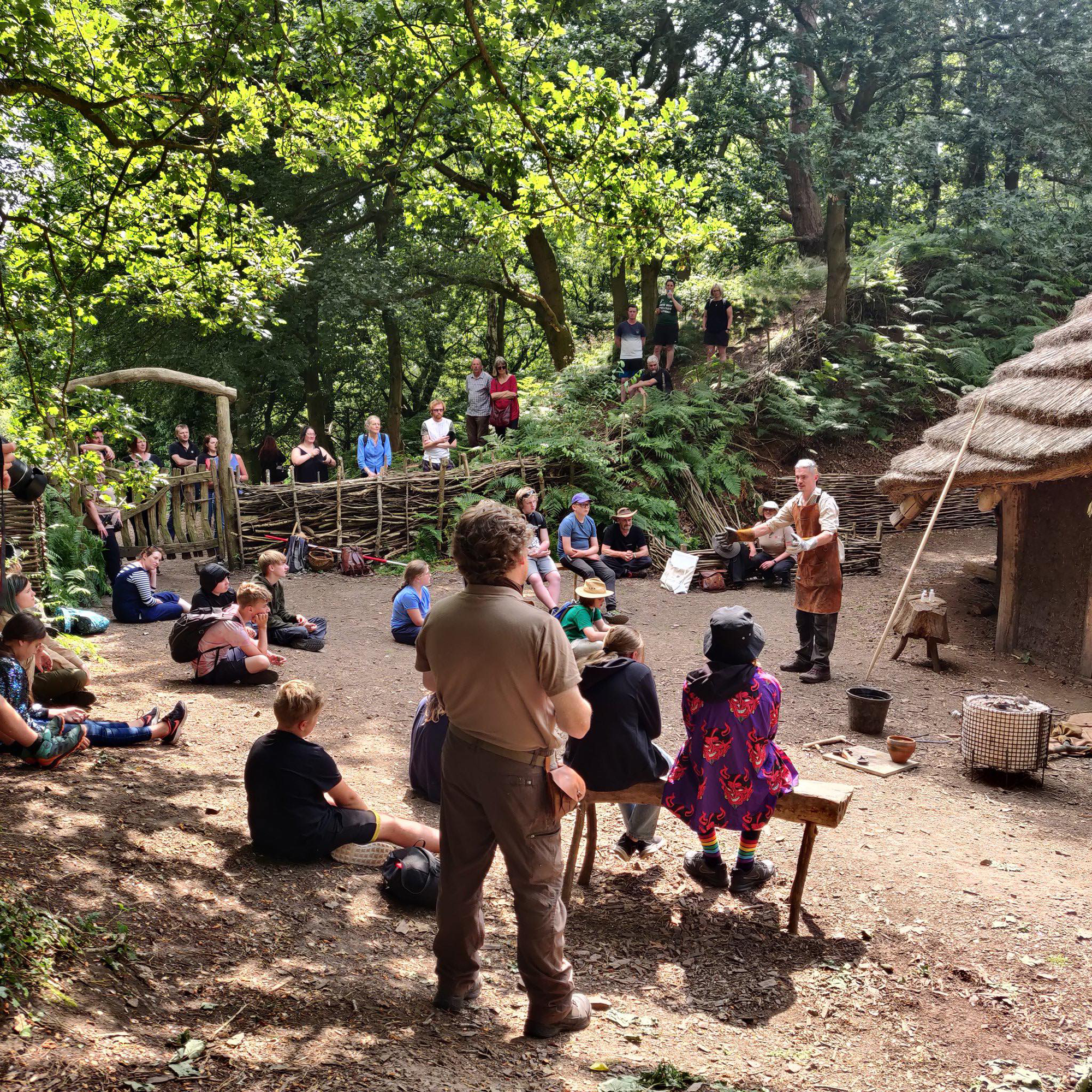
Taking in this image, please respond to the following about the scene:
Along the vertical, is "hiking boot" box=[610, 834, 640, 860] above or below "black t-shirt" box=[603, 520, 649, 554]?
below

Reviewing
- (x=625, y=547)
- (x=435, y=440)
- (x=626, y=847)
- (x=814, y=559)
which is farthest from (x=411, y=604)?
(x=435, y=440)

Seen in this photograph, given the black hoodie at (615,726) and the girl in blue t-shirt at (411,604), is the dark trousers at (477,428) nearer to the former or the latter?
the girl in blue t-shirt at (411,604)

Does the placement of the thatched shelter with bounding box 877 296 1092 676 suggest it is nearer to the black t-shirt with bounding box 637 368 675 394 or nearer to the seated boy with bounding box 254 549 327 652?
the black t-shirt with bounding box 637 368 675 394

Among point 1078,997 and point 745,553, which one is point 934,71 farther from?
point 1078,997

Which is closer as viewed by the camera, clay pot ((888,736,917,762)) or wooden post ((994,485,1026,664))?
clay pot ((888,736,917,762))

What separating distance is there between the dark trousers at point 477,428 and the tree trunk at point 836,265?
8095 millimetres

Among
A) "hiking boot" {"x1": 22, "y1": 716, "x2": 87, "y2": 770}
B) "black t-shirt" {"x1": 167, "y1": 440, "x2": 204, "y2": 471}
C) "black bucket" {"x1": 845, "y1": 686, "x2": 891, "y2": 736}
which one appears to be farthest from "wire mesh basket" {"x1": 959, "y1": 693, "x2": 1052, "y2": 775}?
"black t-shirt" {"x1": 167, "y1": 440, "x2": 204, "y2": 471}

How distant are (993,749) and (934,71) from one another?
17.2 metres

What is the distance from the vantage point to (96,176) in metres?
8.01

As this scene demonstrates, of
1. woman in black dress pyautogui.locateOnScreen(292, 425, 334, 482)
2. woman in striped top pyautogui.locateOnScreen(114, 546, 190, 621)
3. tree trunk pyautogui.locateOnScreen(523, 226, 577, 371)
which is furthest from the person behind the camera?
tree trunk pyautogui.locateOnScreen(523, 226, 577, 371)

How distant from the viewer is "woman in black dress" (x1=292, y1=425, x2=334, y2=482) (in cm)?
1571

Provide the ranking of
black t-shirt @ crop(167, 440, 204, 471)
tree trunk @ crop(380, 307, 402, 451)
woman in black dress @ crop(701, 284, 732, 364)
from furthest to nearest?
tree trunk @ crop(380, 307, 402, 451)
woman in black dress @ crop(701, 284, 732, 364)
black t-shirt @ crop(167, 440, 204, 471)

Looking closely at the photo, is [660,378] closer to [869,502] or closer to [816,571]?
[869,502]

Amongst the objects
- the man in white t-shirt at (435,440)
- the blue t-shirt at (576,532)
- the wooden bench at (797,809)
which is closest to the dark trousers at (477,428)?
the man in white t-shirt at (435,440)
